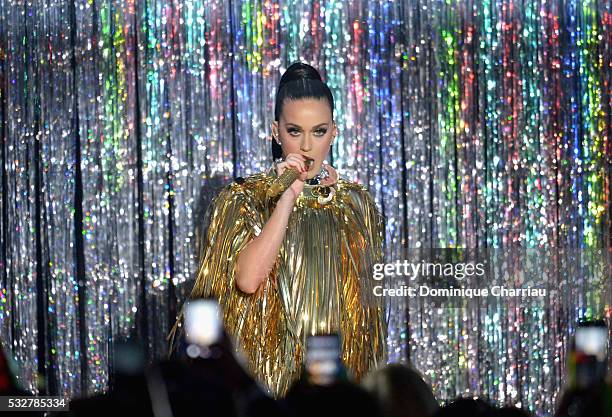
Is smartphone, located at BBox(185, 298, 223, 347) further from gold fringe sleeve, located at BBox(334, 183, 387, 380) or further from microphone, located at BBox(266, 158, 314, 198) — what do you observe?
gold fringe sleeve, located at BBox(334, 183, 387, 380)

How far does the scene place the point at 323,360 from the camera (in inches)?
109

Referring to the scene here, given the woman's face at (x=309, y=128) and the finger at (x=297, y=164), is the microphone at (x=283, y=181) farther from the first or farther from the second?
the woman's face at (x=309, y=128)

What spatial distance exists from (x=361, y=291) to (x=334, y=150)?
3.69 feet

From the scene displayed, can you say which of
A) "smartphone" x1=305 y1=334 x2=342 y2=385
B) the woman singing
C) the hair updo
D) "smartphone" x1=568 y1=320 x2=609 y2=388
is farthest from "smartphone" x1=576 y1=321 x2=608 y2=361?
the hair updo

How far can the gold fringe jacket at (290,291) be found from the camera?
→ 14.6ft

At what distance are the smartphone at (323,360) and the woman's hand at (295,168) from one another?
57.7 inches

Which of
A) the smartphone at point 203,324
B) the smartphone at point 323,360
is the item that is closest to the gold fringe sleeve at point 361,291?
the smartphone at point 323,360

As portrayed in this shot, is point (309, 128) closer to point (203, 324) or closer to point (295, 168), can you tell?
point (295, 168)

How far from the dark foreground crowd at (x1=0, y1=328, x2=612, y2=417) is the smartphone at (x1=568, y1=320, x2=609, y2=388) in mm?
122

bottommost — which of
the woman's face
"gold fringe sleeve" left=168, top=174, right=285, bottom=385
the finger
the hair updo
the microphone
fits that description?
"gold fringe sleeve" left=168, top=174, right=285, bottom=385

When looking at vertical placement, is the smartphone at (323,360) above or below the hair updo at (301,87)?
below

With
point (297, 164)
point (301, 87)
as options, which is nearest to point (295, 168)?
point (297, 164)

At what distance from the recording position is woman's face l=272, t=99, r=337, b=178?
4.66 metres

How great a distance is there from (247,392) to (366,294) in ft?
6.71
